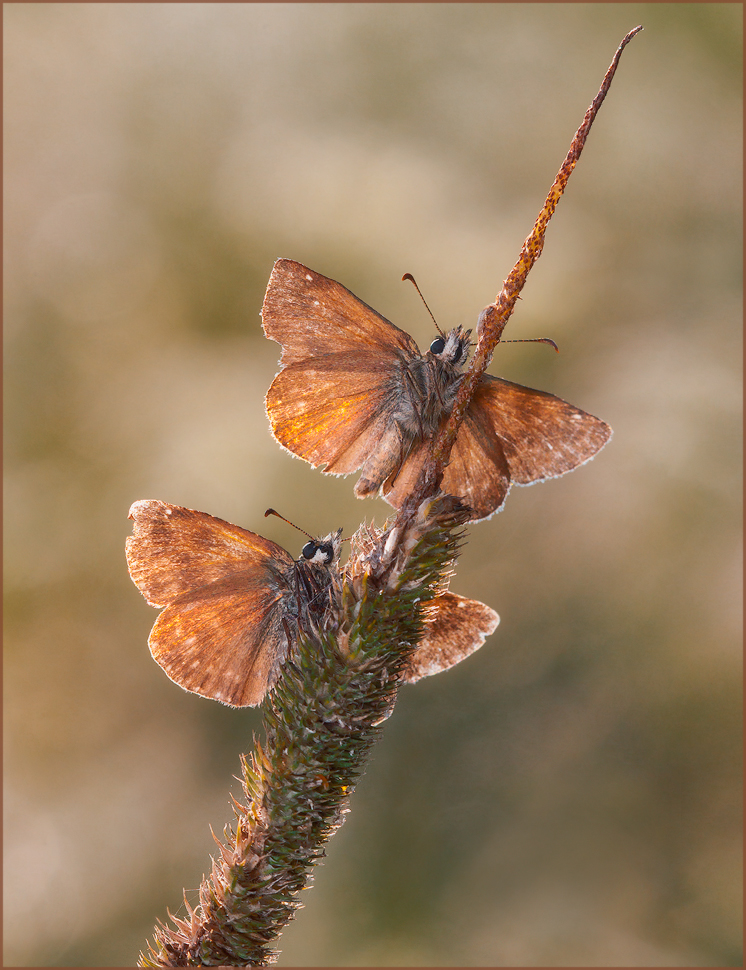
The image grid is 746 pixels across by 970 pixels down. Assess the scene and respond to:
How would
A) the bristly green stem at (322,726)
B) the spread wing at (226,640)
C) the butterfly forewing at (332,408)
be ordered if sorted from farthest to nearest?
1. the spread wing at (226,640)
2. the butterfly forewing at (332,408)
3. the bristly green stem at (322,726)

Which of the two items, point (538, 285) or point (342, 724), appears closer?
point (342, 724)

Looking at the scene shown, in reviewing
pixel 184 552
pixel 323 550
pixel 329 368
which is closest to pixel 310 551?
pixel 323 550

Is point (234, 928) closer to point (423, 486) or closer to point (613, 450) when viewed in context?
point (423, 486)

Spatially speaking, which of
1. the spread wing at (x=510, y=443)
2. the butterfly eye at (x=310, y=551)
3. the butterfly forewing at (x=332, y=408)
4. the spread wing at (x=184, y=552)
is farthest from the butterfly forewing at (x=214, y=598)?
the spread wing at (x=510, y=443)

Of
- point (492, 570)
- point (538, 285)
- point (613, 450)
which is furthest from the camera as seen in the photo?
point (538, 285)

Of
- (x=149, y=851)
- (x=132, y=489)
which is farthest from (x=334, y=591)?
(x=132, y=489)

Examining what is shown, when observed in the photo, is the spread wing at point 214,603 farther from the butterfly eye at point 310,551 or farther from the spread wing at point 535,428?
the spread wing at point 535,428

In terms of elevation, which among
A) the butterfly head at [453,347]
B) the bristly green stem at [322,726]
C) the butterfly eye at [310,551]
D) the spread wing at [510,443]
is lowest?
the bristly green stem at [322,726]
